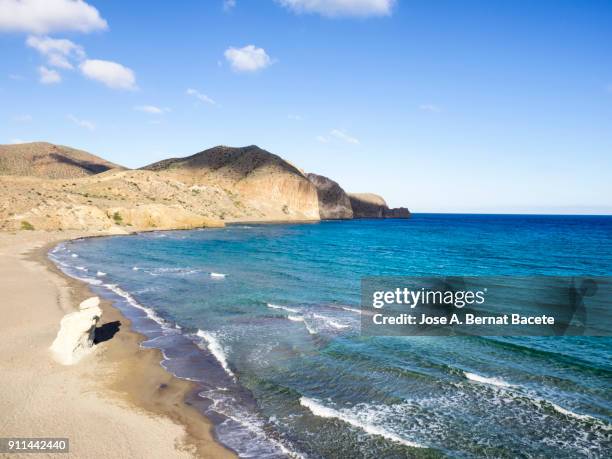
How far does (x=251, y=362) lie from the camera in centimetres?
1570

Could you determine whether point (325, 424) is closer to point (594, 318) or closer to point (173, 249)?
point (594, 318)

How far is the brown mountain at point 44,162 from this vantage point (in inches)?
6033

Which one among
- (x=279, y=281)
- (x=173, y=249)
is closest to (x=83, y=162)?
(x=173, y=249)

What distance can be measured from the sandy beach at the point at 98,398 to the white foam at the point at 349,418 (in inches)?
117

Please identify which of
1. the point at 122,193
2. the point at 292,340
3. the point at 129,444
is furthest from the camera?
the point at 122,193

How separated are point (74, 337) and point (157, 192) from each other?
95006 mm

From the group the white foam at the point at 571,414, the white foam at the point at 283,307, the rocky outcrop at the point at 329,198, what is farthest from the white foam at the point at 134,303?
the rocky outcrop at the point at 329,198

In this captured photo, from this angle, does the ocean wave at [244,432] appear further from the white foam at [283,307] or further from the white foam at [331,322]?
the white foam at [283,307]

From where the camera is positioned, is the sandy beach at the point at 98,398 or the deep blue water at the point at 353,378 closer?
the sandy beach at the point at 98,398

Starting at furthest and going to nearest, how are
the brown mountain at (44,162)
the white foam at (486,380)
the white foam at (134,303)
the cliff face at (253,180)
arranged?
the brown mountain at (44,162)
the cliff face at (253,180)
the white foam at (134,303)
the white foam at (486,380)

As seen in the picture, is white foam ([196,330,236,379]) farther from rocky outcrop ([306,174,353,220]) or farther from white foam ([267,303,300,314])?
rocky outcrop ([306,174,353,220])

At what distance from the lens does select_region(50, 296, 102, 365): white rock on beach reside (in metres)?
14.8

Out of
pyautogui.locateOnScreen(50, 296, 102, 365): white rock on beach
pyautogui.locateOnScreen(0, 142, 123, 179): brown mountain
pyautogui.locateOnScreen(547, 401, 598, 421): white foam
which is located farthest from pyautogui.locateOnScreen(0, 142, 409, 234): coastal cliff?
pyautogui.locateOnScreen(547, 401, 598, 421): white foam

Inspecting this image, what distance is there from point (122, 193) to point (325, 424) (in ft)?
315
